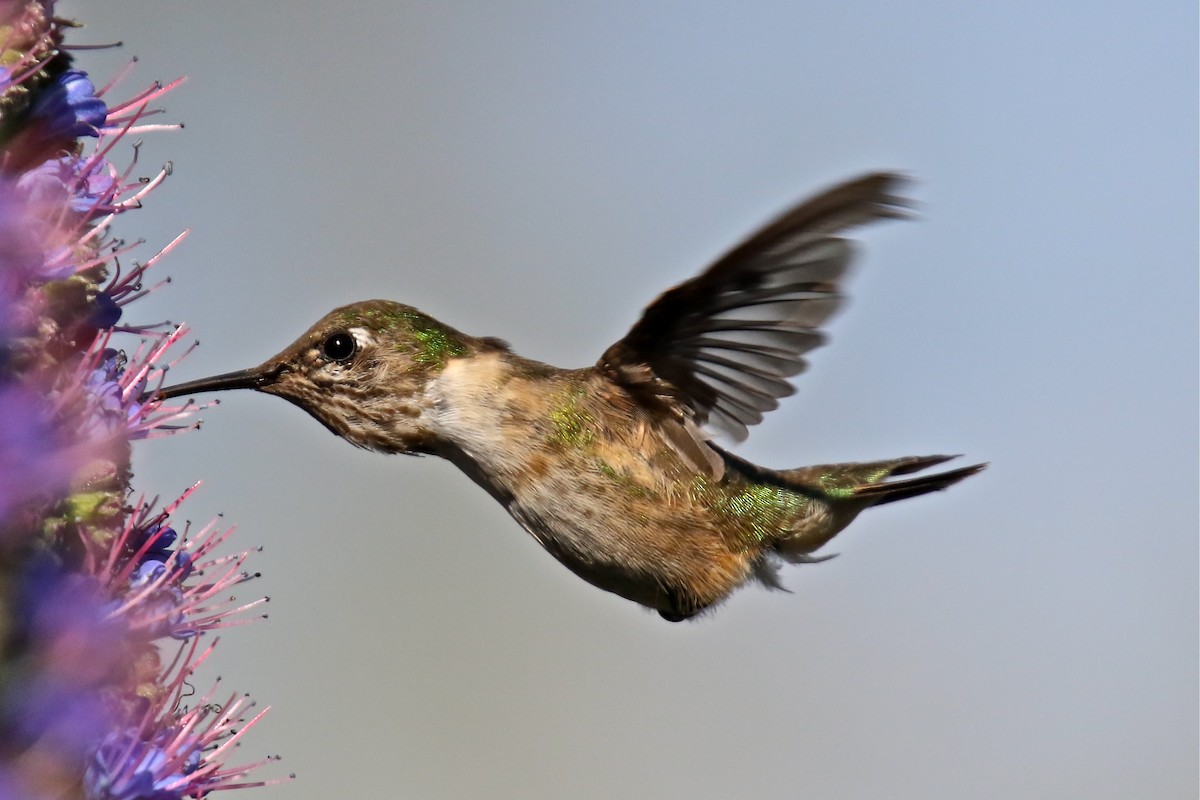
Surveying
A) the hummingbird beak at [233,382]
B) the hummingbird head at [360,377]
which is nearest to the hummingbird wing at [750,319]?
the hummingbird head at [360,377]

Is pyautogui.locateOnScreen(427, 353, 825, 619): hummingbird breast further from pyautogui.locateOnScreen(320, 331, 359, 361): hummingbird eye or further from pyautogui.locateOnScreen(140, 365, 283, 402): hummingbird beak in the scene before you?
pyautogui.locateOnScreen(140, 365, 283, 402): hummingbird beak

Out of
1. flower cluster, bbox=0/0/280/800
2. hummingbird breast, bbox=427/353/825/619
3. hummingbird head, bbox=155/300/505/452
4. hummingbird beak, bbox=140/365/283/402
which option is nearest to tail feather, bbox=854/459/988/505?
hummingbird breast, bbox=427/353/825/619

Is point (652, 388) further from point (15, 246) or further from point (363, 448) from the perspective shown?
point (15, 246)

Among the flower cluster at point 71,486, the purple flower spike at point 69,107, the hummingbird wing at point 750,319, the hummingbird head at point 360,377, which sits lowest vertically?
the flower cluster at point 71,486

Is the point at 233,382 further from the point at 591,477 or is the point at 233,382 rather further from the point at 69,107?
the point at 69,107

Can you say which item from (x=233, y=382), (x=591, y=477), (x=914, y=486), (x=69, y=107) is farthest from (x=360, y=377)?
(x=914, y=486)

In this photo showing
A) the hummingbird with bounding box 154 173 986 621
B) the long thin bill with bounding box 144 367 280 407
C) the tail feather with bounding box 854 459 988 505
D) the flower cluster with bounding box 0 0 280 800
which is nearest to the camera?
the flower cluster with bounding box 0 0 280 800

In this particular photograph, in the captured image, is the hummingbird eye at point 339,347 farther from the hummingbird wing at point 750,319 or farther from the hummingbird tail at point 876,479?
the hummingbird tail at point 876,479
